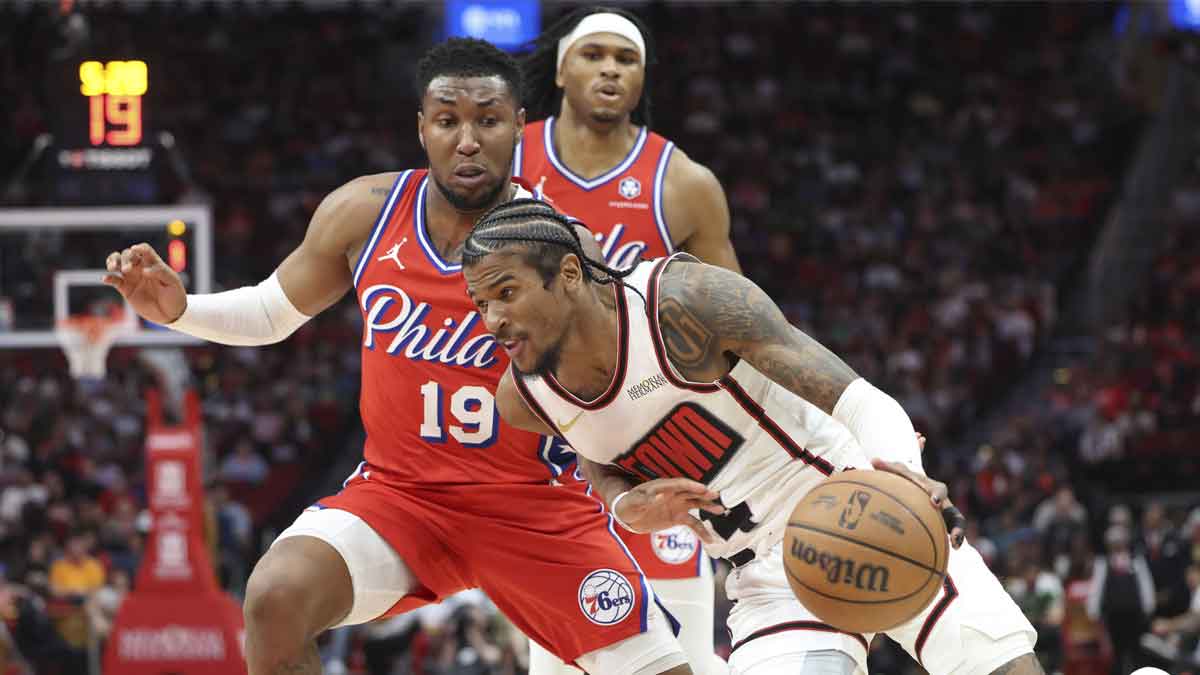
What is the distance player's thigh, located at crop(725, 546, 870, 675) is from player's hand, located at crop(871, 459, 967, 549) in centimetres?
53

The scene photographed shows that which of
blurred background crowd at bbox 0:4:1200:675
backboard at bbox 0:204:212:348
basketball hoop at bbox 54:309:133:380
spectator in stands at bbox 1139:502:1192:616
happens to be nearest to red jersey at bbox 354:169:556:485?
backboard at bbox 0:204:212:348

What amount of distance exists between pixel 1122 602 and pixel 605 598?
7.42 metres

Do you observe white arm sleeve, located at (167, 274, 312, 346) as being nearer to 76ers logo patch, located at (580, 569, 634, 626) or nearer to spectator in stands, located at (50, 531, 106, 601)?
76ers logo patch, located at (580, 569, 634, 626)

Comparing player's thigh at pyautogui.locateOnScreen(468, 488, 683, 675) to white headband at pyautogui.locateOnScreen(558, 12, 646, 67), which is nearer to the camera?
player's thigh at pyautogui.locateOnScreen(468, 488, 683, 675)

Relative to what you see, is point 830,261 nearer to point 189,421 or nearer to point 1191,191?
point 1191,191

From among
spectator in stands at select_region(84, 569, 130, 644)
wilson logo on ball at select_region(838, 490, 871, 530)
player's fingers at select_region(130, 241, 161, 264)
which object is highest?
player's fingers at select_region(130, 241, 161, 264)

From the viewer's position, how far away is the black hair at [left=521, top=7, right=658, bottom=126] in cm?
605

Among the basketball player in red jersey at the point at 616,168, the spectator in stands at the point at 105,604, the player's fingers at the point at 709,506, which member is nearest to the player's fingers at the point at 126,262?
the basketball player in red jersey at the point at 616,168

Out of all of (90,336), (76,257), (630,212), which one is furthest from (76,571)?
(630,212)

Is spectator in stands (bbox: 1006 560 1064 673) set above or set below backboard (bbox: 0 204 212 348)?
below

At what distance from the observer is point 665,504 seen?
3857mm

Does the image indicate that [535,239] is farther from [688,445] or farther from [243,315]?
A: [243,315]

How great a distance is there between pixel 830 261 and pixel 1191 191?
15.5 feet

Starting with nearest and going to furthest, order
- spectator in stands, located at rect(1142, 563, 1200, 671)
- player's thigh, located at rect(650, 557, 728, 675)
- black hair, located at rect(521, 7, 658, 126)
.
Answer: player's thigh, located at rect(650, 557, 728, 675)
black hair, located at rect(521, 7, 658, 126)
spectator in stands, located at rect(1142, 563, 1200, 671)
